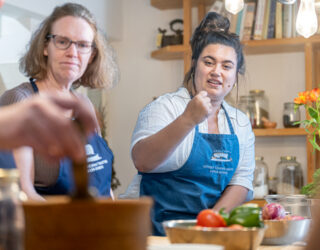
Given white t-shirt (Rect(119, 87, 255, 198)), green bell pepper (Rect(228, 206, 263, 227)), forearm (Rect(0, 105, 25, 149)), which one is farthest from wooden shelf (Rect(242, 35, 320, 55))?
forearm (Rect(0, 105, 25, 149))

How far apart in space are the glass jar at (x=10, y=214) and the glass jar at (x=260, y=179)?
309 cm

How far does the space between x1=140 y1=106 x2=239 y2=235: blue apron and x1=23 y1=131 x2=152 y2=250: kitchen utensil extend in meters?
1.47

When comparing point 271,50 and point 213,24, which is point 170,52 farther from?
point 213,24

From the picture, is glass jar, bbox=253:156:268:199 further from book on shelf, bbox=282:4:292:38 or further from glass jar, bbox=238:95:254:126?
book on shelf, bbox=282:4:292:38

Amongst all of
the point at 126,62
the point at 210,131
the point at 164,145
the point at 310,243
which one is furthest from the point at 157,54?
the point at 310,243

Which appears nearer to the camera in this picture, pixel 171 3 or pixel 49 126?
pixel 49 126

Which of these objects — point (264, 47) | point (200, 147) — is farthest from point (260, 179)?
point (200, 147)

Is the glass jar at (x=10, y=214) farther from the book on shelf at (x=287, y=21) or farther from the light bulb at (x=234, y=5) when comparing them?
the book on shelf at (x=287, y=21)

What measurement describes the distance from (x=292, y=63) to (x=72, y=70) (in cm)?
225

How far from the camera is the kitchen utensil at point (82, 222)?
2.52 feet

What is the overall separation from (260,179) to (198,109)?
75.8 inches

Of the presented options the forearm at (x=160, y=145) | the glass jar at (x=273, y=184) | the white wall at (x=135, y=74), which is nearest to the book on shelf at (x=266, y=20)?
the white wall at (x=135, y=74)

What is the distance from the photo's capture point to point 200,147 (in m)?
2.37

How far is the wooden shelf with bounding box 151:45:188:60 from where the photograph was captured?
4.07m
